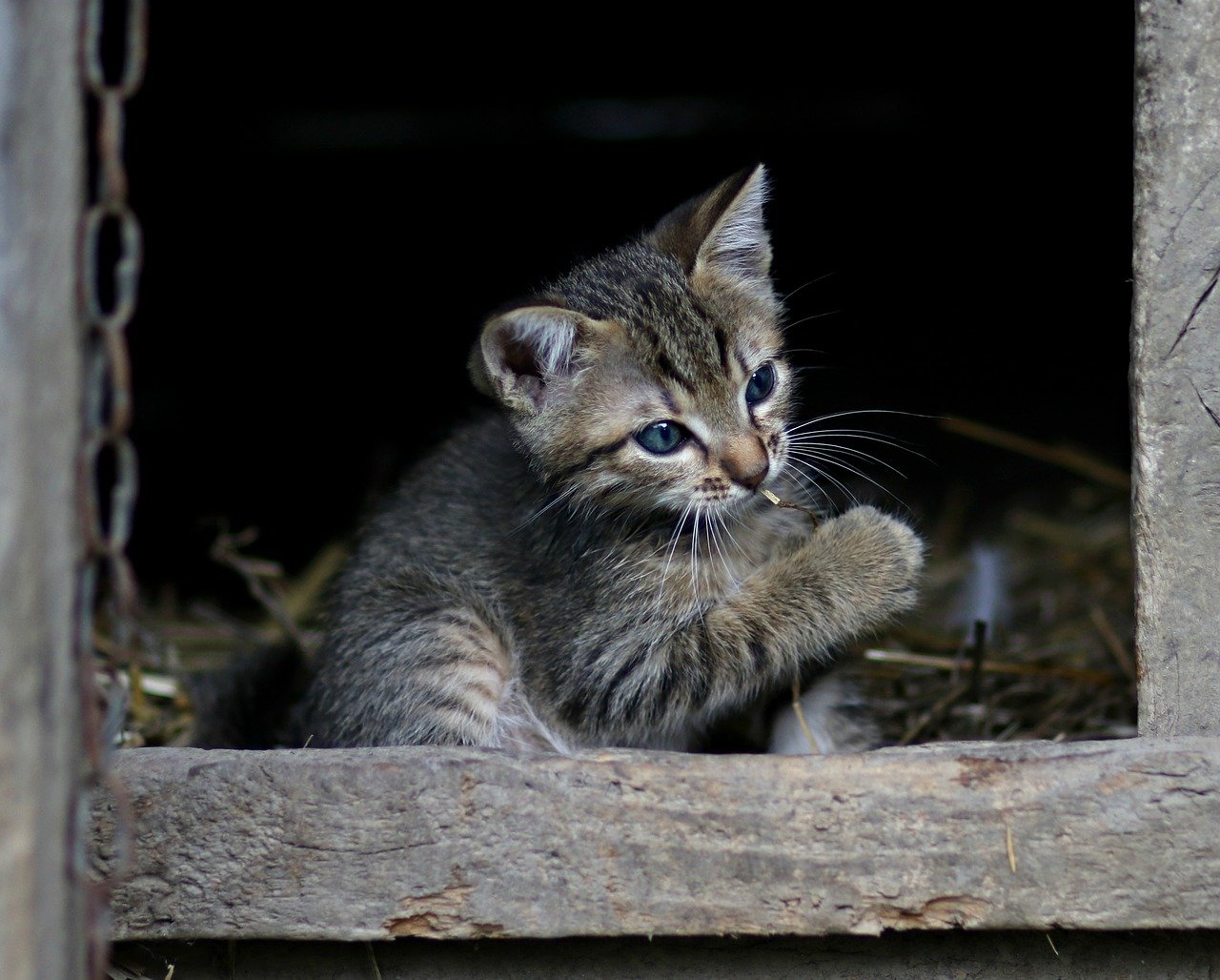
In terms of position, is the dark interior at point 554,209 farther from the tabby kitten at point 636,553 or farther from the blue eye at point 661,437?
the blue eye at point 661,437

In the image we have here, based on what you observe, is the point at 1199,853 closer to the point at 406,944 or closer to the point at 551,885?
the point at 551,885

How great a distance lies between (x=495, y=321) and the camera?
9.77 feet

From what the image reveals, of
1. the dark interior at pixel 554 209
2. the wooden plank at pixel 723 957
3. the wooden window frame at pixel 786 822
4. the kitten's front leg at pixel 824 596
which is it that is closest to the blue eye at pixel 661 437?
the kitten's front leg at pixel 824 596

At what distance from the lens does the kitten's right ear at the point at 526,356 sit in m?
3.01

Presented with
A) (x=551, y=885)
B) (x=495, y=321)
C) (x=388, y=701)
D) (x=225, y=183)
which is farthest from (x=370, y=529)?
(x=225, y=183)

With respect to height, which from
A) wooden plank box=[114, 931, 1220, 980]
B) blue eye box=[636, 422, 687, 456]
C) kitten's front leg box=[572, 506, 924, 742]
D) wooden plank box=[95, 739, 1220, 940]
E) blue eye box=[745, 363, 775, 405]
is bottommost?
wooden plank box=[114, 931, 1220, 980]

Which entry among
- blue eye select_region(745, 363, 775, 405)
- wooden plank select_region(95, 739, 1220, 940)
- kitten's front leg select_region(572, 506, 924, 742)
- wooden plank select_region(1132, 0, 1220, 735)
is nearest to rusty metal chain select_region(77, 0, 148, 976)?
wooden plank select_region(95, 739, 1220, 940)

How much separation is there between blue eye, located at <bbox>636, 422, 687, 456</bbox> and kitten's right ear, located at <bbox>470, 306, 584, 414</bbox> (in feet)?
0.88

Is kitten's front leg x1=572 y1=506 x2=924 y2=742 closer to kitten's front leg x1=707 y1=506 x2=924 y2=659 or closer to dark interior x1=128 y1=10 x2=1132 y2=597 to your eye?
kitten's front leg x1=707 y1=506 x2=924 y2=659

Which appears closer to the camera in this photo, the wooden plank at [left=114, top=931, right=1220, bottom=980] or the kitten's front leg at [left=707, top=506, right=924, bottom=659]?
the wooden plank at [left=114, top=931, right=1220, bottom=980]

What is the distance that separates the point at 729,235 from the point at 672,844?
1.63 m

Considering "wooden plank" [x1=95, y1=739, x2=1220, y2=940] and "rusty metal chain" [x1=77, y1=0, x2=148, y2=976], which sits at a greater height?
"rusty metal chain" [x1=77, y1=0, x2=148, y2=976]

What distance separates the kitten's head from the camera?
304 centimetres

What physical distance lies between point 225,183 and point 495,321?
18.2ft
